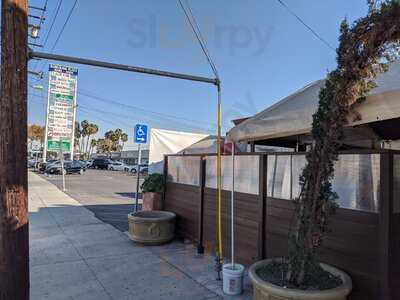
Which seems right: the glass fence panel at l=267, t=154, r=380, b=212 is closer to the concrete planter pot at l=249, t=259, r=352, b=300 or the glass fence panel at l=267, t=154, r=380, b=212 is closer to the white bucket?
the concrete planter pot at l=249, t=259, r=352, b=300

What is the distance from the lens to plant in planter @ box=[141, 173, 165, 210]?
819 centimetres

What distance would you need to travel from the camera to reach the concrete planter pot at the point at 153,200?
8.18 metres

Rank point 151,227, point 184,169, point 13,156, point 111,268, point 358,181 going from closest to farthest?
point 13,156, point 358,181, point 111,268, point 151,227, point 184,169

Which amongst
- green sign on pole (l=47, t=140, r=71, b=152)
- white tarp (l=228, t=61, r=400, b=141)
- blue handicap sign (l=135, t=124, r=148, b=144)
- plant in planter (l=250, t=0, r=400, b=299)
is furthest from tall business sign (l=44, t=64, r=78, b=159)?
plant in planter (l=250, t=0, r=400, b=299)

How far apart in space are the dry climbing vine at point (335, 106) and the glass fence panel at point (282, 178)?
121 centimetres

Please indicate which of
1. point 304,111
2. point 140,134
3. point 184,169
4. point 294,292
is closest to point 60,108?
point 140,134

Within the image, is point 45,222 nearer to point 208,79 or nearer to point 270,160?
point 208,79

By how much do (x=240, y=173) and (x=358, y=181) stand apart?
7.21ft

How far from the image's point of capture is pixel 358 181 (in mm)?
3750

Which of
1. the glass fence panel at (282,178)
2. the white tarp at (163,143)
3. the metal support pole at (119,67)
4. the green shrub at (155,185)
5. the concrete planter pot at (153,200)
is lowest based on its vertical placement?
the concrete planter pot at (153,200)

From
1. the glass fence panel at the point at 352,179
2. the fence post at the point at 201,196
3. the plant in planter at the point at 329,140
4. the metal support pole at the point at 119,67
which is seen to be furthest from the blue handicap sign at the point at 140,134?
the plant in planter at the point at 329,140

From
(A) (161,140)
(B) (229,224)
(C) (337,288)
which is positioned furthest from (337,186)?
(A) (161,140)

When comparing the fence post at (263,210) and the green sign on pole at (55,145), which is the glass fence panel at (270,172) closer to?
the fence post at (263,210)

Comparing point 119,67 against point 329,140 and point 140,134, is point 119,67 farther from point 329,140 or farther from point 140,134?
point 140,134
